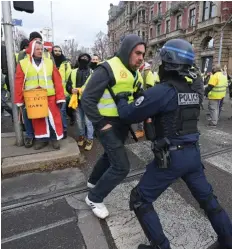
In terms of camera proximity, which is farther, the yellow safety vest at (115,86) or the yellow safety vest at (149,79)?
the yellow safety vest at (149,79)

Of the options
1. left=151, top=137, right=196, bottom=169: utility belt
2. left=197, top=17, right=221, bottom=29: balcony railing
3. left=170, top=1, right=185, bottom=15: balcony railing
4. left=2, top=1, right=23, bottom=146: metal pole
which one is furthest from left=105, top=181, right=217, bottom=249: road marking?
left=170, top=1, right=185, bottom=15: balcony railing

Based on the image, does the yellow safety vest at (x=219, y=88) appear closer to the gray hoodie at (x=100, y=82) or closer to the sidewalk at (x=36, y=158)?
the sidewalk at (x=36, y=158)

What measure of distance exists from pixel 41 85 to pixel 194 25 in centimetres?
3313

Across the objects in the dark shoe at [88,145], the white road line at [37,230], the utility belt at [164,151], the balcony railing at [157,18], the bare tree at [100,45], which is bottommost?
the white road line at [37,230]

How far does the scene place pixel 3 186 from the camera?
132 inches

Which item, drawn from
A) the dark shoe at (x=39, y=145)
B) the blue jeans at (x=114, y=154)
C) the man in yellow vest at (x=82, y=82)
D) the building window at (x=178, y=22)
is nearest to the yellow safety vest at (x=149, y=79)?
the man in yellow vest at (x=82, y=82)

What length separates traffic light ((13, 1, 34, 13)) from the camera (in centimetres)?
368

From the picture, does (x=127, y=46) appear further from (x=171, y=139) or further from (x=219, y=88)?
(x=219, y=88)

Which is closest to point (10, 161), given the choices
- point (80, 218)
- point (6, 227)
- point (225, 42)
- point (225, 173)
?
point (6, 227)

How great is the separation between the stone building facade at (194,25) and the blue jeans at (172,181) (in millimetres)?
15202

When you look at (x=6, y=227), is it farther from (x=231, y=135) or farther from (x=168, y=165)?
(x=231, y=135)

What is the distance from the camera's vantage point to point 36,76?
3.82 m

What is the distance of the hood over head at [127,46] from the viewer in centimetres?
227

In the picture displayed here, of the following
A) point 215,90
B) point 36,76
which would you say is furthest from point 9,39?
point 215,90
